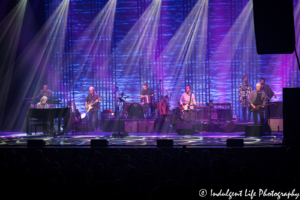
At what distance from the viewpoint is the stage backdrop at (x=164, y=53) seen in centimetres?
1363

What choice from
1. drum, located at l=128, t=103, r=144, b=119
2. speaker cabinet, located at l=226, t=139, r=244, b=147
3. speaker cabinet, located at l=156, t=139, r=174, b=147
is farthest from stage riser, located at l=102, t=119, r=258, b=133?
speaker cabinet, located at l=156, t=139, r=174, b=147

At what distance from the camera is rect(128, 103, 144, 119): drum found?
1188 cm

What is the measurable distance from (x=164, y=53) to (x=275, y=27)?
956 cm

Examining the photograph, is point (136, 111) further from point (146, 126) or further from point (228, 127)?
point (228, 127)

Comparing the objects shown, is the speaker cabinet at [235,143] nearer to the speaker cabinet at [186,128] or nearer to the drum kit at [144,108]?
the speaker cabinet at [186,128]

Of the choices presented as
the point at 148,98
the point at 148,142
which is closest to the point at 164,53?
the point at 148,98

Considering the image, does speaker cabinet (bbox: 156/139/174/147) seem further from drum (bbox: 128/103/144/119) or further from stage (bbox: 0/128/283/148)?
drum (bbox: 128/103/144/119)

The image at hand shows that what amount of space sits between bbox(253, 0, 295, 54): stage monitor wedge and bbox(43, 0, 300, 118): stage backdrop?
29.7 ft

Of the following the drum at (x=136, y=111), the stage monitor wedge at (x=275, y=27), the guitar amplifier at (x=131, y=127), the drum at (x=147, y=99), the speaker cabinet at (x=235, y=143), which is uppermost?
the stage monitor wedge at (x=275, y=27)

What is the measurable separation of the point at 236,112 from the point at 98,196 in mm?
11963

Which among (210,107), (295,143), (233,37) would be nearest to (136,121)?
(210,107)

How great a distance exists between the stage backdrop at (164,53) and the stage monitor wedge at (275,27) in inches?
356

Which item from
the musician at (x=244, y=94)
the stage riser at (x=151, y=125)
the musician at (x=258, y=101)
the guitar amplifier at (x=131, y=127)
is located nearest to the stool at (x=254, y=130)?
the musician at (x=258, y=101)

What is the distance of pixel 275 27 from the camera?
179 inches
